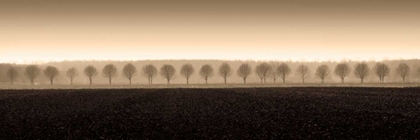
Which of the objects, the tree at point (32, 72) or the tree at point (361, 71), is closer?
the tree at point (361, 71)

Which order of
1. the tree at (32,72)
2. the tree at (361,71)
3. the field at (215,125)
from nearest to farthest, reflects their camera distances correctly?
1. the field at (215,125)
2. the tree at (361,71)
3. the tree at (32,72)

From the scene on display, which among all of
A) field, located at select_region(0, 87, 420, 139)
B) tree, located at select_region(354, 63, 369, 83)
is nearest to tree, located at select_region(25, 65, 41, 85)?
tree, located at select_region(354, 63, 369, 83)

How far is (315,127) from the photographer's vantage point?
26469 mm

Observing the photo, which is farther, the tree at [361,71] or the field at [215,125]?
the tree at [361,71]

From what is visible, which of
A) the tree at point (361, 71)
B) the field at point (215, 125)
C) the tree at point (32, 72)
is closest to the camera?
the field at point (215, 125)

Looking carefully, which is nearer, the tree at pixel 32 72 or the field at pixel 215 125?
the field at pixel 215 125

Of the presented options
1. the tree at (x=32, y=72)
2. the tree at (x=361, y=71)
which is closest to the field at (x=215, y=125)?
the tree at (x=361, y=71)

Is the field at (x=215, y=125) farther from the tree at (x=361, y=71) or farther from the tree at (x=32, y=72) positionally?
the tree at (x=32, y=72)

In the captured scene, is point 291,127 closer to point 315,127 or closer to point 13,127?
point 315,127

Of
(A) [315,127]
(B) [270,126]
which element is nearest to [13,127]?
(B) [270,126]

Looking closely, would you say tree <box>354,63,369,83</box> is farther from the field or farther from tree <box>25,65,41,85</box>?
the field

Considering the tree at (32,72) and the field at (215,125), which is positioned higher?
the tree at (32,72)

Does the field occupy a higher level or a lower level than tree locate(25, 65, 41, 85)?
lower

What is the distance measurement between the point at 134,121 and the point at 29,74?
161m
